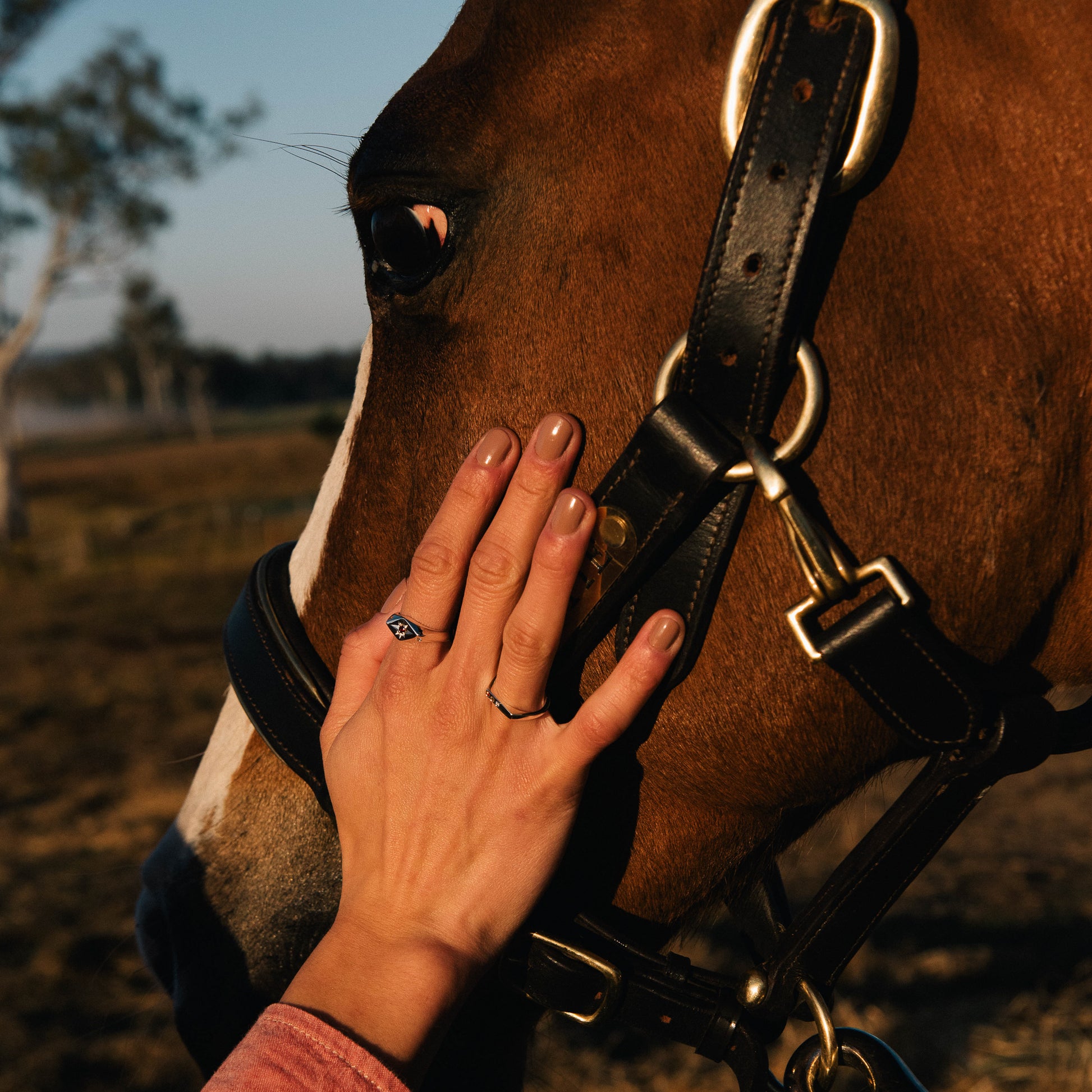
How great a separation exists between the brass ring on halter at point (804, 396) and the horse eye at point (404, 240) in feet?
1.07

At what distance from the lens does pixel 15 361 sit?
19766mm

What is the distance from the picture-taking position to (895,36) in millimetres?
937

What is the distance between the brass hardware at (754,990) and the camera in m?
1.27

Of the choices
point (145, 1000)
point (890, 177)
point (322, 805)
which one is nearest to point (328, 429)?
point (322, 805)

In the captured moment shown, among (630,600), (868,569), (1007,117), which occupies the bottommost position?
(630,600)

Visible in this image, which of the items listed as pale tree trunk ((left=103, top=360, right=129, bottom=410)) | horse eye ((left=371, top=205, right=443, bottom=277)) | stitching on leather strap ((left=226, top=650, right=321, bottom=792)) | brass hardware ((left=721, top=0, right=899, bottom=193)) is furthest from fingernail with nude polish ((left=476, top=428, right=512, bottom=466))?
pale tree trunk ((left=103, top=360, right=129, bottom=410))

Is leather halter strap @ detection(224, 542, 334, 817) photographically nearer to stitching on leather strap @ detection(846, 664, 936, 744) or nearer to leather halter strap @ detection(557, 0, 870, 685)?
leather halter strap @ detection(557, 0, 870, 685)

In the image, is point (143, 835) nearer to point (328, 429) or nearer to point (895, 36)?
point (328, 429)

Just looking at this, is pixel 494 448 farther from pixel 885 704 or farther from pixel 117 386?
pixel 117 386

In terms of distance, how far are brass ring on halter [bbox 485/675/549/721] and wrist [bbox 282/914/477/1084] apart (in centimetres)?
29

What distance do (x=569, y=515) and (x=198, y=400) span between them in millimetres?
63165

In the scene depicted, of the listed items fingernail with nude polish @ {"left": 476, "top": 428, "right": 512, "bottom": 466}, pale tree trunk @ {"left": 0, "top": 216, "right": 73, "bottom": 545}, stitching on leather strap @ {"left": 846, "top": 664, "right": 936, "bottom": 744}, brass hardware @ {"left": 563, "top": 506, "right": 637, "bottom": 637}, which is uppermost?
fingernail with nude polish @ {"left": 476, "top": 428, "right": 512, "bottom": 466}

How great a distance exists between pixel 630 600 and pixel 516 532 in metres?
0.16

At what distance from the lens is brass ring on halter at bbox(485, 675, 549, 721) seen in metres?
1.09
